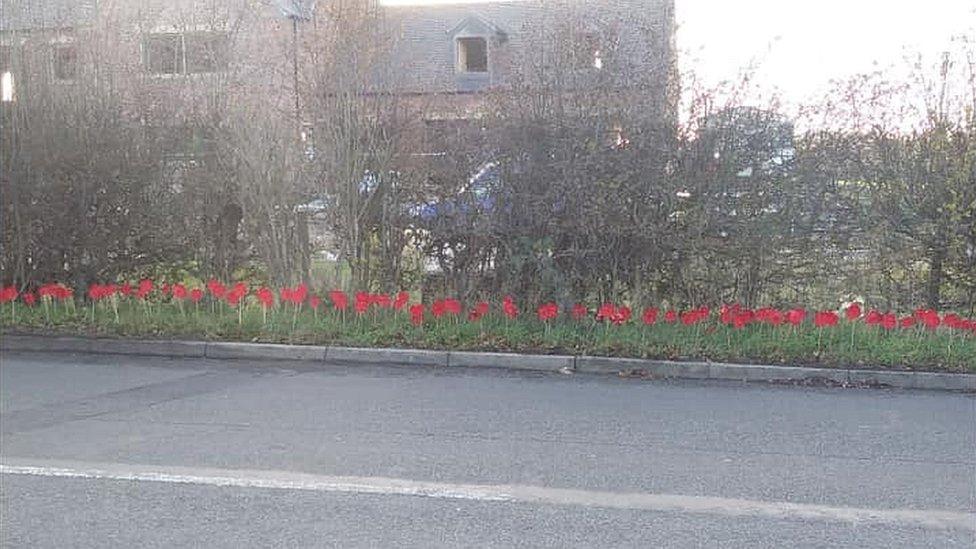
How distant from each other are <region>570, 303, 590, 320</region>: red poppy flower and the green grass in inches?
2.9

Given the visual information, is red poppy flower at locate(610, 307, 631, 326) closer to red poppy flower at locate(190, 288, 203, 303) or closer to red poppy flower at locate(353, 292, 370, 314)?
red poppy flower at locate(353, 292, 370, 314)

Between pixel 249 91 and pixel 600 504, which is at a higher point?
pixel 249 91

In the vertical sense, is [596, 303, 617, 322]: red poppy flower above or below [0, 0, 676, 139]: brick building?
below

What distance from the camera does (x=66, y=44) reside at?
1100 centimetres

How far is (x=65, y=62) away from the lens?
10898 millimetres

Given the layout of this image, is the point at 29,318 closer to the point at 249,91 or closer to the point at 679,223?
the point at 249,91

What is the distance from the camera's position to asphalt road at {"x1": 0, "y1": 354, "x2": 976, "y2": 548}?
14.8 ft

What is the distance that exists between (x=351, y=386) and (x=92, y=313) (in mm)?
3929

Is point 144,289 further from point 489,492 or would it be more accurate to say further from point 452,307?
point 489,492

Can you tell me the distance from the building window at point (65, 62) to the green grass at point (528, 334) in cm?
269

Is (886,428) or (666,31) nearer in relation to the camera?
(886,428)

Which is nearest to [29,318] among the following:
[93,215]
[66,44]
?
[93,215]

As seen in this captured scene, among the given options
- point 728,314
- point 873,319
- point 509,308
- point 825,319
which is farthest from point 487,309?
point 873,319

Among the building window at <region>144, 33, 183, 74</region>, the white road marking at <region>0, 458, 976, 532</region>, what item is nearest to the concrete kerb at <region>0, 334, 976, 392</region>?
the white road marking at <region>0, 458, 976, 532</region>
